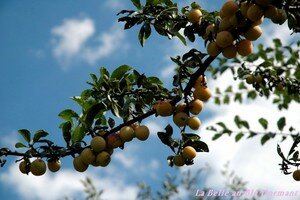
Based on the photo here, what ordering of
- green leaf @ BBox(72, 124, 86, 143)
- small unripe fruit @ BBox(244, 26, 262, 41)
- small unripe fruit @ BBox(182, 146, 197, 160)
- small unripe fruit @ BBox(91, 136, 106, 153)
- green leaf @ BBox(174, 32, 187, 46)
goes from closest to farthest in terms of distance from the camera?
small unripe fruit @ BBox(244, 26, 262, 41) < small unripe fruit @ BBox(91, 136, 106, 153) < small unripe fruit @ BBox(182, 146, 197, 160) < green leaf @ BBox(72, 124, 86, 143) < green leaf @ BBox(174, 32, 187, 46)

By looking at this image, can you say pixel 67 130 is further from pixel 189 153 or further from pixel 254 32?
pixel 254 32

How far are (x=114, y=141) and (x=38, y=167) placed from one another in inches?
17.2

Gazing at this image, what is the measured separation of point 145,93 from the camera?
2449 millimetres

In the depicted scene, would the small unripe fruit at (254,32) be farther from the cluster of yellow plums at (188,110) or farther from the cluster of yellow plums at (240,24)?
the cluster of yellow plums at (188,110)

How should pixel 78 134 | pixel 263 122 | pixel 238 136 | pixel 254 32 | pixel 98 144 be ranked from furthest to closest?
pixel 238 136
pixel 263 122
pixel 78 134
pixel 98 144
pixel 254 32

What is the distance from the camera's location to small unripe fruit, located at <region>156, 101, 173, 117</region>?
2219 millimetres

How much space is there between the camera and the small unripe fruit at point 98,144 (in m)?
2.19

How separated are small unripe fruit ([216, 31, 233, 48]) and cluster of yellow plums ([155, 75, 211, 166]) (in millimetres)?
263

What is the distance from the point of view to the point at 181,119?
223cm

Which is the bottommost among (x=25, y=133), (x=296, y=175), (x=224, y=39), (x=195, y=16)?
(x=296, y=175)

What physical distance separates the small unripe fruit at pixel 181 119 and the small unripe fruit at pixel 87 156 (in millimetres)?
479

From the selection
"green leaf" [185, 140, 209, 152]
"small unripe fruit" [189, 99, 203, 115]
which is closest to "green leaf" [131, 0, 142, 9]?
"small unripe fruit" [189, 99, 203, 115]

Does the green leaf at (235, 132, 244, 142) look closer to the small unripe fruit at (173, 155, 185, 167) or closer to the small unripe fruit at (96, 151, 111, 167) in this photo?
the small unripe fruit at (173, 155, 185, 167)

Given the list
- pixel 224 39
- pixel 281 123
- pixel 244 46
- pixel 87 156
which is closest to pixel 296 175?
pixel 244 46
